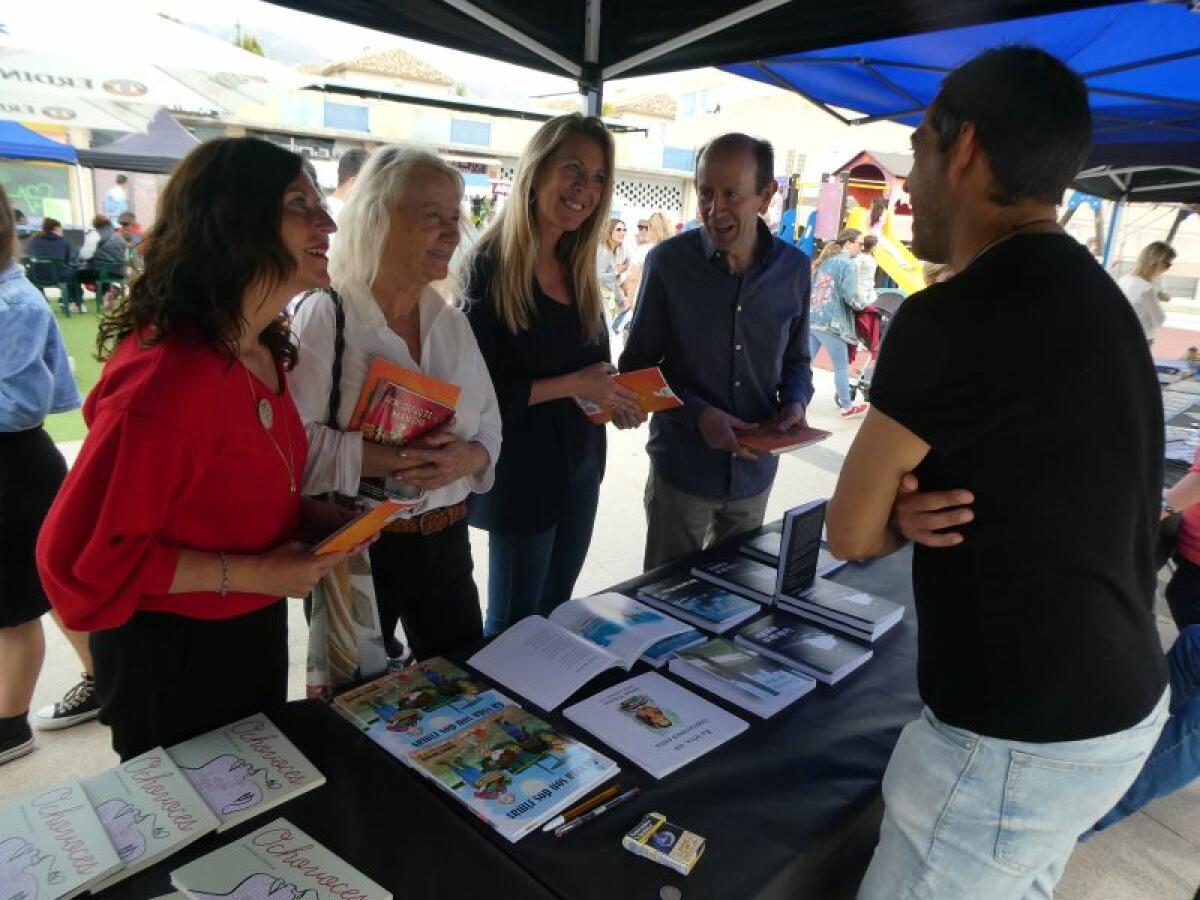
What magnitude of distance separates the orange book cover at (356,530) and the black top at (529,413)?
724 mm

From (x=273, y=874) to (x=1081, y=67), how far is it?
467 cm

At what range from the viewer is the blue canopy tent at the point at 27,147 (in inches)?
359

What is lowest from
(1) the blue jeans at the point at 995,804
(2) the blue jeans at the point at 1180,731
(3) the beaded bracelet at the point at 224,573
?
(2) the blue jeans at the point at 1180,731

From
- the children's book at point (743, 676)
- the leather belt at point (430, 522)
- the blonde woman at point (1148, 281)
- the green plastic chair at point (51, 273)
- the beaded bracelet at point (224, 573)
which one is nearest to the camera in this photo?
the beaded bracelet at point (224, 573)

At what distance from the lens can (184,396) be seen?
3.27 ft

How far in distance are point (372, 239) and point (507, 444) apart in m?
0.65

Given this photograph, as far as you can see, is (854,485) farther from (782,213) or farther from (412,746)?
(782,213)

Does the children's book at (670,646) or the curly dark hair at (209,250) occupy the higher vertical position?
the curly dark hair at (209,250)

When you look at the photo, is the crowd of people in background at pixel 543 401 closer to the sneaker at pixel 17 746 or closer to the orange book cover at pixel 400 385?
the orange book cover at pixel 400 385

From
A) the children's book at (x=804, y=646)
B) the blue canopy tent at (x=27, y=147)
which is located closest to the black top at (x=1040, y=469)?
the children's book at (x=804, y=646)

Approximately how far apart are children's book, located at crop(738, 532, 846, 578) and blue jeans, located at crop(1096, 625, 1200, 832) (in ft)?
2.55

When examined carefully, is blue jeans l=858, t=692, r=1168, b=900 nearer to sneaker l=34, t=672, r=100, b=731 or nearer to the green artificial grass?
sneaker l=34, t=672, r=100, b=731

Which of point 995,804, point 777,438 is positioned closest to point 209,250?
point 995,804

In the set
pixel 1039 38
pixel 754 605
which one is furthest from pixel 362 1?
pixel 1039 38
